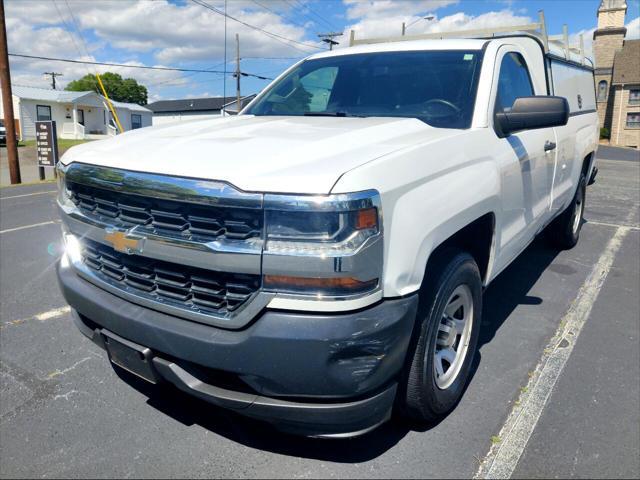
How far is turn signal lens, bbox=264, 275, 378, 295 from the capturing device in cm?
193

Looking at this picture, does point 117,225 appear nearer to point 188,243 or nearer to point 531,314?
point 188,243

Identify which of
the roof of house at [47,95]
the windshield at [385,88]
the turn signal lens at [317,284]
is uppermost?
the roof of house at [47,95]

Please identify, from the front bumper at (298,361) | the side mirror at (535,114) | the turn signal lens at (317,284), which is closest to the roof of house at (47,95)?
the side mirror at (535,114)

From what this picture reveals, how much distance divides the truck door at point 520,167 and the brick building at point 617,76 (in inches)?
1994

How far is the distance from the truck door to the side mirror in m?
0.12

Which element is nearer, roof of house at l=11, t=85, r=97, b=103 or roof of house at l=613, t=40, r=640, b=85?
roof of house at l=11, t=85, r=97, b=103

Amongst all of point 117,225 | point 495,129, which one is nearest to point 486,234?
point 495,129

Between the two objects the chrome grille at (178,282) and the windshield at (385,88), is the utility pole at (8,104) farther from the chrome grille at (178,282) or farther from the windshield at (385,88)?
the chrome grille at (178,282)

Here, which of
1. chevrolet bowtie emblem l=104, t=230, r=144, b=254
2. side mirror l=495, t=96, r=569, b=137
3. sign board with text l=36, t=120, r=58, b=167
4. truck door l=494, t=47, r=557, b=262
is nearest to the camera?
chevrolet bowtie emblem l=104, t=230, r=144, b=254

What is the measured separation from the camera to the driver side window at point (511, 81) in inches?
134

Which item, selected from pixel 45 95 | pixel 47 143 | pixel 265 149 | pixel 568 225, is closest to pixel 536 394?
pixel 265 149

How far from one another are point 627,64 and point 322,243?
5883cm

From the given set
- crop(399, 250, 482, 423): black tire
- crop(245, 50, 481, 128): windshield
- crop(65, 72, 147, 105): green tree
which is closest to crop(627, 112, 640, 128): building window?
crop(245, 50, 481, 128): windshield

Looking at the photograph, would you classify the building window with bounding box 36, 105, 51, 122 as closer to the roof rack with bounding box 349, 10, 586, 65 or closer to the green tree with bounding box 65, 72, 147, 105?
A: the green tree with bounding box 65, 72, 147, 105
